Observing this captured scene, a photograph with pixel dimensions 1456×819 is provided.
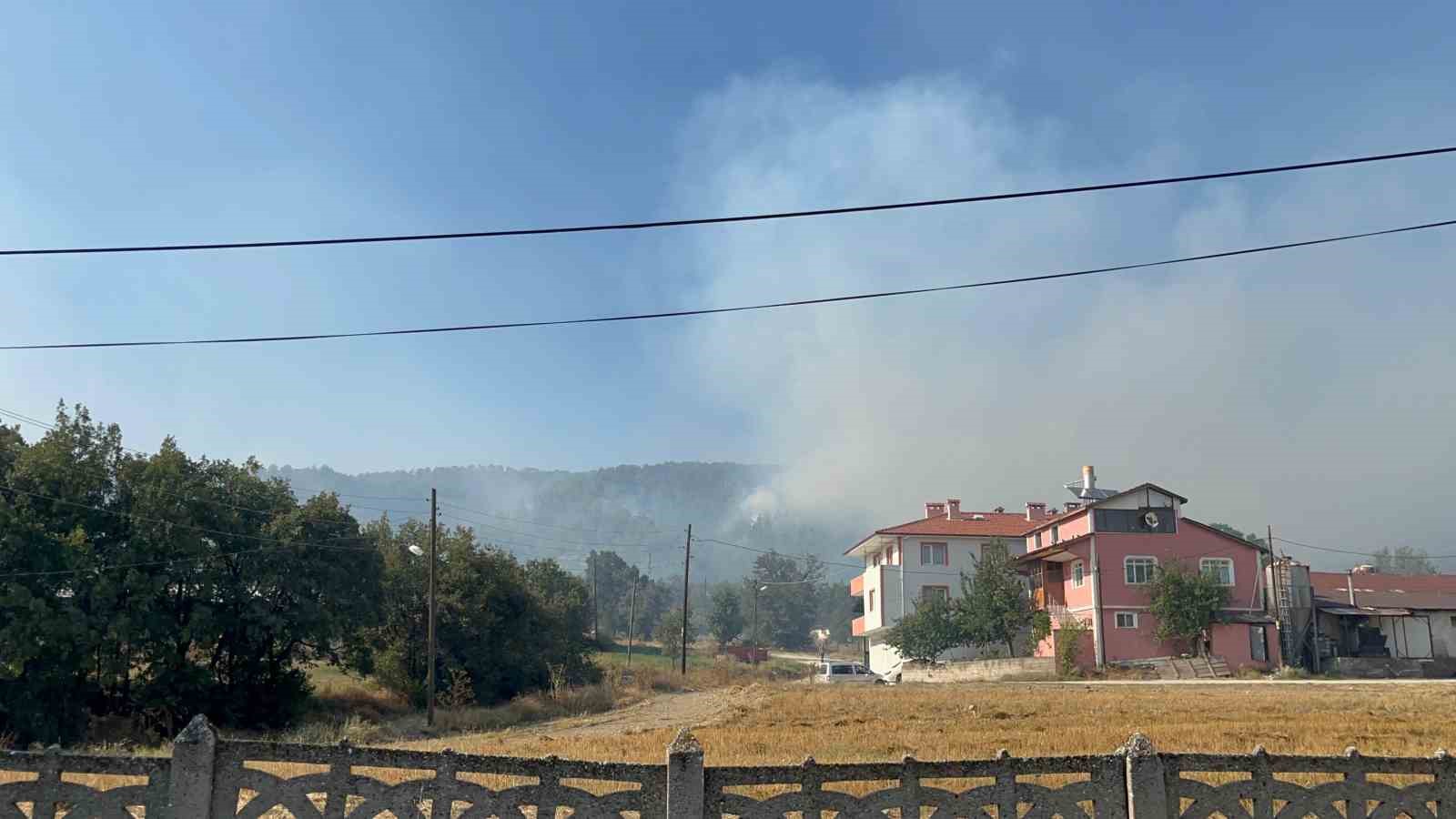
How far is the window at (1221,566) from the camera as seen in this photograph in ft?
188

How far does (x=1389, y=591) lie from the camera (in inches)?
2773

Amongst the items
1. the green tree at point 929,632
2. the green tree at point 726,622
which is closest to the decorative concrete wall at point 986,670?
the green tree at point 929,632

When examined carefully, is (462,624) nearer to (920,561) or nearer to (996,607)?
(996,607)

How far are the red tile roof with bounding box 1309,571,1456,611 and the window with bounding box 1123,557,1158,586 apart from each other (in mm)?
9457

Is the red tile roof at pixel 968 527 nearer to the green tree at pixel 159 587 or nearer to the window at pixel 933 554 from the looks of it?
the window at pixel 933 554

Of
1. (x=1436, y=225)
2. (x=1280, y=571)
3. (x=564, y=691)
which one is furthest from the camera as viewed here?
(x=1280, y=571)

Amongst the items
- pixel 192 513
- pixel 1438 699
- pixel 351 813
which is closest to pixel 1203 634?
pixel 1438 699

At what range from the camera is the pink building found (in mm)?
55625

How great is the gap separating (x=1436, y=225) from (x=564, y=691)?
146 feet

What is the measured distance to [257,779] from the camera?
6691 mm

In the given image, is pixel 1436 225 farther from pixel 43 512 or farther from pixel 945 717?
pixel 43 512

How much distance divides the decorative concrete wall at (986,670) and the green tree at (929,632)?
268cm

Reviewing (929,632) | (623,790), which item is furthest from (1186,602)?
(623,790)

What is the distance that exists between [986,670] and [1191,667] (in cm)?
1037
